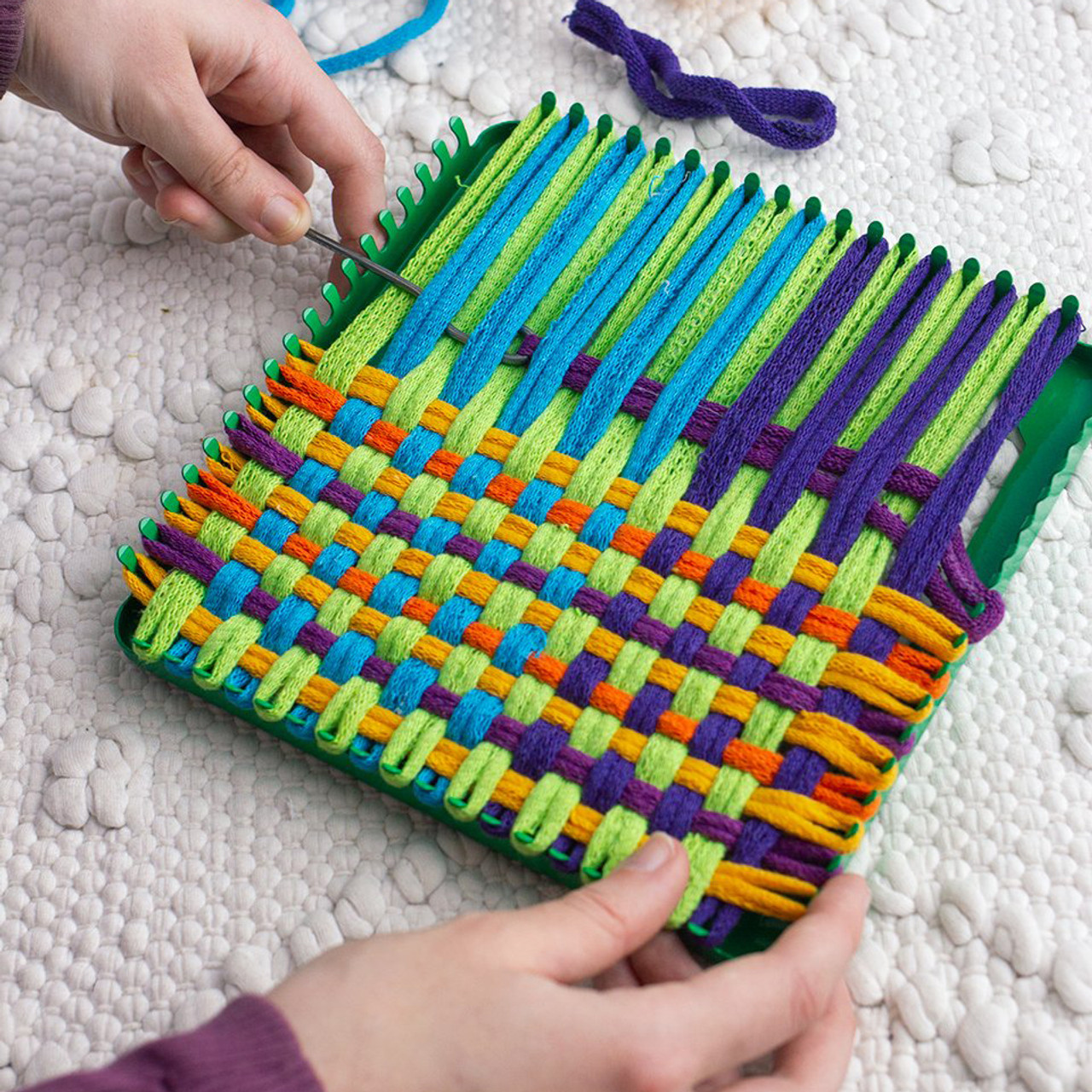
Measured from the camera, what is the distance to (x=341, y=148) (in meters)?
0.83

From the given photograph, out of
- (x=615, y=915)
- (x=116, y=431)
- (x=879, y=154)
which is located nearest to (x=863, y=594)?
(x=615, y=915)

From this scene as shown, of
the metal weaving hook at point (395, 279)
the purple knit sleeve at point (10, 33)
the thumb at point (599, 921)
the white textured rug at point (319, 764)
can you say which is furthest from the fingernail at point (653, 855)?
the purple knit sleeve at point (10, 33)

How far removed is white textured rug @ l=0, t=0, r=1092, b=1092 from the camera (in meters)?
0.65

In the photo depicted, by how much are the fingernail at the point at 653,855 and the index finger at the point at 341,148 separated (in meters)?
0.47

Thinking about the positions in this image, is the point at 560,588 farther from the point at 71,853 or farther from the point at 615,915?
the point at 71,853

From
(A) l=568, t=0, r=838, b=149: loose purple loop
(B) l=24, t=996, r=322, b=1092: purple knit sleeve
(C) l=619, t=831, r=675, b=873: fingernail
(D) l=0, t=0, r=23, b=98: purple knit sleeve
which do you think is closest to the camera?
(B) l=24, t=996, r=322, b=1092: purple knit sleeve

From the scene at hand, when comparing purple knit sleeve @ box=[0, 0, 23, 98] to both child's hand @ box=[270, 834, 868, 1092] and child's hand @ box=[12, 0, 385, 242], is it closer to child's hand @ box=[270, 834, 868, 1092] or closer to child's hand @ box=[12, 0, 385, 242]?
child's hand @ box=[12, 0, 385, 242]

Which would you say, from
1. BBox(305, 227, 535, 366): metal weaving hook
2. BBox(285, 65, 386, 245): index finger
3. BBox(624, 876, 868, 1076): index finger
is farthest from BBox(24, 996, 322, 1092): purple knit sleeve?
BBox(285, 65, 386, 245): index finger

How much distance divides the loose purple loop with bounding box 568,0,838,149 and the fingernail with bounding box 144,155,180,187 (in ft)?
1.08

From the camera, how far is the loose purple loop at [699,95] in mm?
875

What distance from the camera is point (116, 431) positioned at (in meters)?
0.82

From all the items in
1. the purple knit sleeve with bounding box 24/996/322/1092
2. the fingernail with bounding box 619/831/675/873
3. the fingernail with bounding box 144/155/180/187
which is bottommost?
the purple knit sleeve with bounding box 24/996/322/1092

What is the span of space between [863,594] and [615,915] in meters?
0.23

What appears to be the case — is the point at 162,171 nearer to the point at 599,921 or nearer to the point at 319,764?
the point at 319,764
